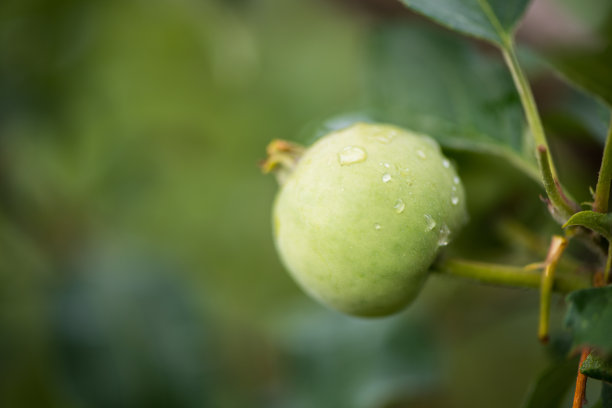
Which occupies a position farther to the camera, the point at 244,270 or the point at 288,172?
the point at 244,270

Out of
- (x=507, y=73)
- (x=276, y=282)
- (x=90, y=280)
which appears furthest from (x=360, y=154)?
(x=276, y=282)

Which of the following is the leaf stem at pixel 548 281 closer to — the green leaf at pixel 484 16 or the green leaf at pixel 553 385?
the green leaf at pixel 553 385

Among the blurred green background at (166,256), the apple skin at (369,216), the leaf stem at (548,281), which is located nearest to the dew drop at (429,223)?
the apple skin at (369,216)

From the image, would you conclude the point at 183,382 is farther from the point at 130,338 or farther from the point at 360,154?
the point at 360,154

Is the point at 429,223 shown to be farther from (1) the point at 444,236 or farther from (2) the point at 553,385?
(2) the point at 553,385

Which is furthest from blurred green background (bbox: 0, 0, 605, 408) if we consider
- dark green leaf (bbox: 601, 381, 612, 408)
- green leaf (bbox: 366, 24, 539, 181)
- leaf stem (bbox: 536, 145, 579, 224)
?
dark green leaf (bbox: 601, 381, 612, 408)

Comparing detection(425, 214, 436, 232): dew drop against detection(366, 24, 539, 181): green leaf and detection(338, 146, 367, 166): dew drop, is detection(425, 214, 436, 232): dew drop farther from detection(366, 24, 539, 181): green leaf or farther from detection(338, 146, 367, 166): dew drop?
detection(366, 24, 539, 181): green leaf
